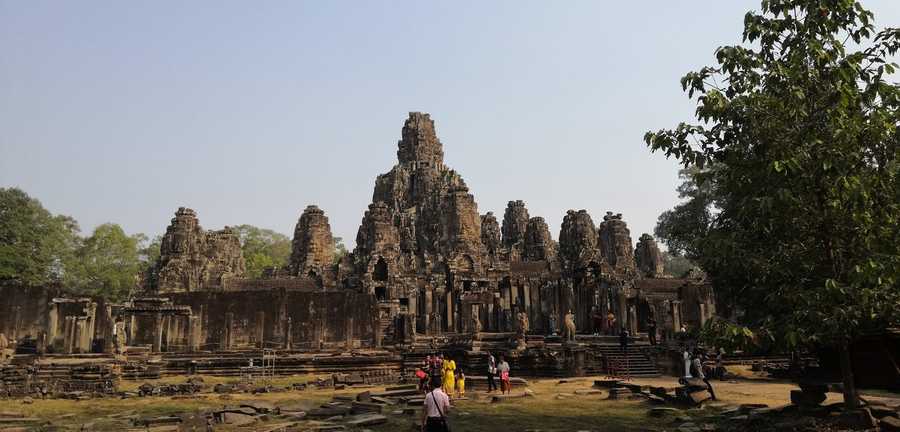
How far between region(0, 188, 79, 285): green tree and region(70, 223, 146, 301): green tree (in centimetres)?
418

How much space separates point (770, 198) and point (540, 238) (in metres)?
53.5

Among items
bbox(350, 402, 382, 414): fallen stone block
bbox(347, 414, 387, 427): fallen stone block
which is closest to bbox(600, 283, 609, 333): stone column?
bbox(350, 402, 382, 414): fallen stone block

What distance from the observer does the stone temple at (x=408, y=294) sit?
2980 centimetres

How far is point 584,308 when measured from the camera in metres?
38.0

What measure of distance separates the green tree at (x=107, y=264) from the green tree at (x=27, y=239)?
4184 millimetres

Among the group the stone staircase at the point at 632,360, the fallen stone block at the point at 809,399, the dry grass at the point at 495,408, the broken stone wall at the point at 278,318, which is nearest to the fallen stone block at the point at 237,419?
the dry grass at the point at 495,408

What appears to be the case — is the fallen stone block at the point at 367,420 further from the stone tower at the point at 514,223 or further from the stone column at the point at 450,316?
the stone tower at the point at 514,223

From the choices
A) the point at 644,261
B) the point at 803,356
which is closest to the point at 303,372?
the point at 803,356

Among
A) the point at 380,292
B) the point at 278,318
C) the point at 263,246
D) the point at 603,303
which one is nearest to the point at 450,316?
the point at 380,292

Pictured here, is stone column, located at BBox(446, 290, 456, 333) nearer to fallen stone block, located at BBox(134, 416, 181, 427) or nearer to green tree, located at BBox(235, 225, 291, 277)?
fallen stone block, located at BBox(134, 416, 181, 427)

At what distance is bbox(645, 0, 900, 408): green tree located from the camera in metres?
10.1

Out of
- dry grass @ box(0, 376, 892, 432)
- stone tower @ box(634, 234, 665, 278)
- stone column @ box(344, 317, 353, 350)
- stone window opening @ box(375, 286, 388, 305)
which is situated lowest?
dry grass @ box(0, 376, 892, 432)

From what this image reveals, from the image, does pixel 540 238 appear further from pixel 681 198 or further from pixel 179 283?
pixel 179 283

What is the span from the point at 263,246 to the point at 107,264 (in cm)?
2472
